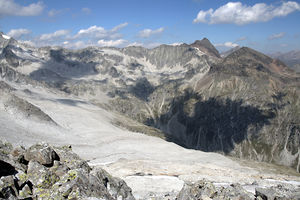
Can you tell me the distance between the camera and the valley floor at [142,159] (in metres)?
47.2

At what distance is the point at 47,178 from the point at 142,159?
160 ft

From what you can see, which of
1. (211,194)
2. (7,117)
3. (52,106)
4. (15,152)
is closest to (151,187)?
(211,194)

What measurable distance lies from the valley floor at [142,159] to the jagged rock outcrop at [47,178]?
10.1m

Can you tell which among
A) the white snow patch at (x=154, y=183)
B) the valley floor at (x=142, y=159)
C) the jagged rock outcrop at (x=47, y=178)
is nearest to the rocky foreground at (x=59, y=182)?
the jagged rock outcrop at (x=47, y=178)

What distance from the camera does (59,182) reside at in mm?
18422

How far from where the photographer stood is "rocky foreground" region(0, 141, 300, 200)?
17094mm

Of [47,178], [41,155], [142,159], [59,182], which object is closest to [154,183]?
[142,159]

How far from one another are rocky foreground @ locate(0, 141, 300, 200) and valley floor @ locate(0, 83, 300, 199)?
6.73 meters

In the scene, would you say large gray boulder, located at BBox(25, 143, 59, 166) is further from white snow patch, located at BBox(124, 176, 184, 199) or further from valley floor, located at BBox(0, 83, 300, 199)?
white snow patch, located at BBox(124, 176, 184, 199)

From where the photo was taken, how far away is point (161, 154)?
79250 mm

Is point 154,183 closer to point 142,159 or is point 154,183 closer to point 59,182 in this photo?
point 142,159

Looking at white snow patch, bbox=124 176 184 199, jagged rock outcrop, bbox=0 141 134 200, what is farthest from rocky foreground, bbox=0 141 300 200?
white snow patch, bbox=124 176 184 199

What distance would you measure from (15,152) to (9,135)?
5269 cm

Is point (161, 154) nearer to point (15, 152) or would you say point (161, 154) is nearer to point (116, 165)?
point (116, 165)
